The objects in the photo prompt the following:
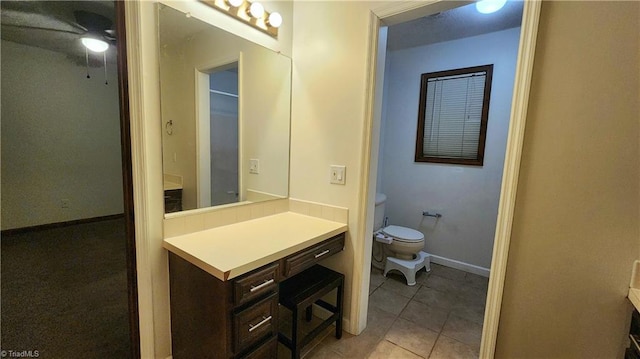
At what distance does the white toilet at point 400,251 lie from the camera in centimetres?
252

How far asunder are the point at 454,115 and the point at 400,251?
1.59m

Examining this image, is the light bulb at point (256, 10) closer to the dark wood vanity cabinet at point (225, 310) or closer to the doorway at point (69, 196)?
the doorway at point (69, 196)

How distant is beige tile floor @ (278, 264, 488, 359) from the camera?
1642 mm

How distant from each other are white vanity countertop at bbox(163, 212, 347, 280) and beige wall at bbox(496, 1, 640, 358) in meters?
1.04

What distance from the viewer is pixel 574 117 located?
1.08m

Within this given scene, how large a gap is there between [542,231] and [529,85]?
69cm

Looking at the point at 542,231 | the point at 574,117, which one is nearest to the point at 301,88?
the point at 574,117

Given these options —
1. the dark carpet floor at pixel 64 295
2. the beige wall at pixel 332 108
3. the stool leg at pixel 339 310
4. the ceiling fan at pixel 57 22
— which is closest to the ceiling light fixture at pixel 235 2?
the beige wall at pixel 332 108

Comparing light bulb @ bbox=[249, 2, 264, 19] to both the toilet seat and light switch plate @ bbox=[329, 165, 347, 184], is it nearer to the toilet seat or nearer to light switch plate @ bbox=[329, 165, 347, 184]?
light switch plate @ bbox=[329, 165, 347, 184]

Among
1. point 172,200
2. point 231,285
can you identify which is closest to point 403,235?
point 231,285

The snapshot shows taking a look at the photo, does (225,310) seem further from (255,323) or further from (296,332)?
(296,332)

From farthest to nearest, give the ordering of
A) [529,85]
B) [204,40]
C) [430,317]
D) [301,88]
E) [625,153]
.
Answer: [430,317] → [301,88] → [204,40] → [529,85] → [625,153]

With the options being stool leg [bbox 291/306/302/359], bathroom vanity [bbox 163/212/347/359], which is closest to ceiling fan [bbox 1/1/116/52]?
bathroom vanity [bbox 163/212/347/359]

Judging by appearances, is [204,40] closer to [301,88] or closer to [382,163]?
[301,88]
